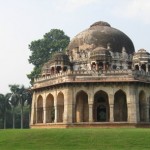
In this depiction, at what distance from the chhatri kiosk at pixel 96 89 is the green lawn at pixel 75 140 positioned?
10324mm

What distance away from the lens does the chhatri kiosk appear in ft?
110

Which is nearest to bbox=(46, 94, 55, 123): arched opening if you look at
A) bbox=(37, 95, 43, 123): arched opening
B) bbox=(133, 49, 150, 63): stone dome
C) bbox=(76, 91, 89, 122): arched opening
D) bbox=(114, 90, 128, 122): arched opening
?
bbox=(37, 95, 43, 123): arched opening

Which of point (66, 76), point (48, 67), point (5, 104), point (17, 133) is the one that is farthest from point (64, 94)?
point (5, 104)

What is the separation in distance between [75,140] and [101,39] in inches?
836

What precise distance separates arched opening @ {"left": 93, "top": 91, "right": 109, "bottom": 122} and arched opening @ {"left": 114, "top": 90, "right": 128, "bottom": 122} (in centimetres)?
87

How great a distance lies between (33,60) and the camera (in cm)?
6284

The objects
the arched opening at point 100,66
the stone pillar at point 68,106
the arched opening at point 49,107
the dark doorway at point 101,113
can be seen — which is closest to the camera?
the stone pillar at point 68,106

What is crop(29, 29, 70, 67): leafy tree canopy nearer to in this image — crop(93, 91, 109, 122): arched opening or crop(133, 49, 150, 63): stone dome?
crop(133, 49, 150, 63): stone dome

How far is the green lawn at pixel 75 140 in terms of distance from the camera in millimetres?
20016

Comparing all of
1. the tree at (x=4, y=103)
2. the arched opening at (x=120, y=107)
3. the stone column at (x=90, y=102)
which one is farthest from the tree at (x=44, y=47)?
the stone column at (x=90, y=102)

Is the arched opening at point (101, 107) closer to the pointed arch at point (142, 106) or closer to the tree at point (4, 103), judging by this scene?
the pointed arch at point (142, 106)

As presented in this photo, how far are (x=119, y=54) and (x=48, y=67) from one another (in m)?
8.13

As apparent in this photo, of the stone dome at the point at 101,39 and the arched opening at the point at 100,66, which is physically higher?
the stone dome at the point at 101,39

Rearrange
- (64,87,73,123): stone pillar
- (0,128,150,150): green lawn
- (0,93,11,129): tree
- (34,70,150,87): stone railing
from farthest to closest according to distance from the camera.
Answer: (0,93,11,129): tree
(34,70,150,87): stone railing
(64,87,73,123): stone pillar
(0,128,150,150): green lawn
